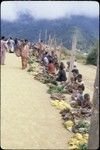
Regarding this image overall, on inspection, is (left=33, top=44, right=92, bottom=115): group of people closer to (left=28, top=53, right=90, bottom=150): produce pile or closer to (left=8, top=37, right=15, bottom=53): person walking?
(left=28, top=53, right=90, bottom=150): produce pile

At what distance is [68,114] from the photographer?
Result: 16359mm

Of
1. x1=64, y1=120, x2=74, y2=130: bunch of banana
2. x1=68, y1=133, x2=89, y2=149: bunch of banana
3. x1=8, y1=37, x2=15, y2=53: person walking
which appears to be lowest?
x1=68, y1=133, x2=89, y2=149: bunch of banana

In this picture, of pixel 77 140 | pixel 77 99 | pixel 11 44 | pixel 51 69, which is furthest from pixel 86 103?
pixel 11 44

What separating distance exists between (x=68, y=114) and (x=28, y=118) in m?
1.43

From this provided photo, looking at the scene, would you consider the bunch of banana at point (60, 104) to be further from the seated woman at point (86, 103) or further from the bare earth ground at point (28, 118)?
the seated woman at point (86, 103)

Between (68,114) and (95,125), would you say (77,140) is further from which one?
(95,125)

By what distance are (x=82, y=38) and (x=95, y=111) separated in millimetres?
61684

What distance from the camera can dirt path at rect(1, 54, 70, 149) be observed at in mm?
13211

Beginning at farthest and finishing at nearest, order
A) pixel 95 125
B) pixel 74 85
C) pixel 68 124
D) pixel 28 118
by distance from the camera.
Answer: pixel 74 85, pixel 28 118, pixel 68 124, pixel 95 125

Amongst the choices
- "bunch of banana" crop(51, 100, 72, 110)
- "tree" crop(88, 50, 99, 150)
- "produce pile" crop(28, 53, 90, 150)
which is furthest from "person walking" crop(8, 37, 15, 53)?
"tree" crop(88, 50, 99, 150)

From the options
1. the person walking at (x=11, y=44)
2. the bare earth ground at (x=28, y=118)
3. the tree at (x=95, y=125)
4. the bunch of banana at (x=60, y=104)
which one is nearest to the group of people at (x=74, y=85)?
the bunch of banana at (x=60, y=104)

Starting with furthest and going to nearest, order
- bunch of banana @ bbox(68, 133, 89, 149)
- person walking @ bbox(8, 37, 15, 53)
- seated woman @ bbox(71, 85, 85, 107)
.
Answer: person walking @ bbox(8, 37, 15, 53), seated woman @ bbox(71, 85, 85, 107), bunch of banana @ bbox(68, 133, 89, 149)

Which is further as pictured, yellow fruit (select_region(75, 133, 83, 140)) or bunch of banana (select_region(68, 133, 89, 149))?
yellow fruit (select_region(75, 133, 83, 140))

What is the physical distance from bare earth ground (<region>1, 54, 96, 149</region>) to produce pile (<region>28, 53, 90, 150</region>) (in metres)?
0.17
